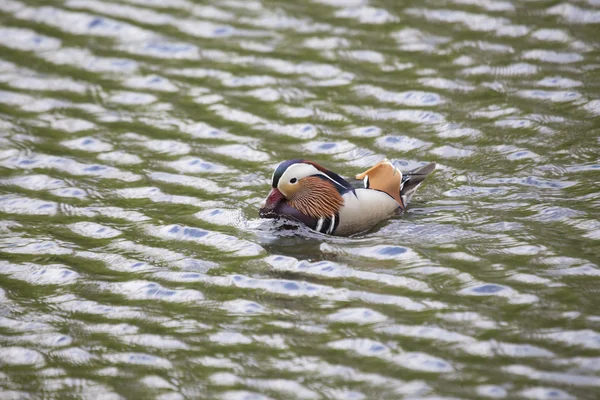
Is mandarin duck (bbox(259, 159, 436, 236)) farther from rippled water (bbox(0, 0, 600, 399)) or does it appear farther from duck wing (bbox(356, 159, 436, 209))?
rippled water (bbox(0, 0, 600, 399))

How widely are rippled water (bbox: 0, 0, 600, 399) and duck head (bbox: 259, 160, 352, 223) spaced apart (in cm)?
20

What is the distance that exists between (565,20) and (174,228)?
5.92m

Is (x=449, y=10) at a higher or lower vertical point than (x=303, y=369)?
higher

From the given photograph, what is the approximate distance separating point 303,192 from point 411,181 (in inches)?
38.7

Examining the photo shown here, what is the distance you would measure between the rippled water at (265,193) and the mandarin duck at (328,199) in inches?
5.8

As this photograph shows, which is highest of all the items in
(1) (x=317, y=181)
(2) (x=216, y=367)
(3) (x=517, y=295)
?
(1) (x=317, y=181)

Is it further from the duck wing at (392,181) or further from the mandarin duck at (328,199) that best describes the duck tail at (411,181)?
the mandarin duck at (328,199)

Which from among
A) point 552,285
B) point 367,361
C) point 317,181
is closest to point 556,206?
point 552,285

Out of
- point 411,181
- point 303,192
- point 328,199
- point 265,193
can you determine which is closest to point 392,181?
point 411,181

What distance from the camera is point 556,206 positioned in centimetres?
731

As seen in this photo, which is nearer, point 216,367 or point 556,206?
point 216,367

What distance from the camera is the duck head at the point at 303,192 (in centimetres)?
738

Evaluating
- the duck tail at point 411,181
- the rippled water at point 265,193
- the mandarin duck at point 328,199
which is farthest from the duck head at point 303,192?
the duck tail at point 411,181

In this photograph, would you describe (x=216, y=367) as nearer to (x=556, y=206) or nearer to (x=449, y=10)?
(x=556, y=206)
